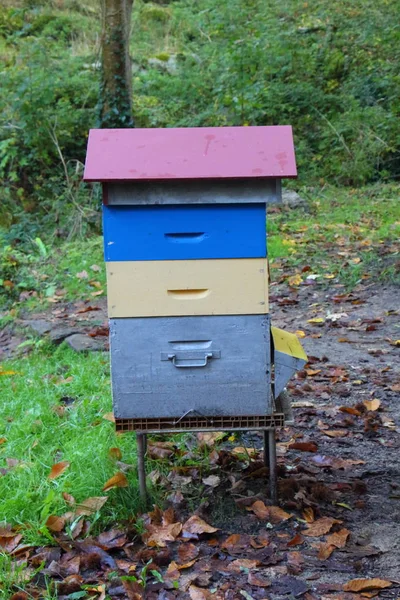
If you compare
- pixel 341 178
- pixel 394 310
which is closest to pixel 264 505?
pixel 394 310

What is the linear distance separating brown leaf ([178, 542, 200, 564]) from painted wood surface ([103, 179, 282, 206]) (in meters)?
1.41

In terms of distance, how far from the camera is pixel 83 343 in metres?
5.74

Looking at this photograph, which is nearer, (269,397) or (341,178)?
(269,397)

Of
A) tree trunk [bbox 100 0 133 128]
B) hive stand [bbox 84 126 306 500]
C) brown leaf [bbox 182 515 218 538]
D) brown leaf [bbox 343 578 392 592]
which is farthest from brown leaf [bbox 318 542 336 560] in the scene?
tree trunk [bbox 100 0 133 128]

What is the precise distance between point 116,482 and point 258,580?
892 millimetres

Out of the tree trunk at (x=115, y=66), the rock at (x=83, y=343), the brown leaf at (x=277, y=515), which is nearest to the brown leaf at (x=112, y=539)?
the brown leaf at (x=277, y=515)

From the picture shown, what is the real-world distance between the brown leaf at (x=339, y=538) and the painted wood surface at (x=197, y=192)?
1.42 metres

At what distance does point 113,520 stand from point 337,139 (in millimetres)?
10345

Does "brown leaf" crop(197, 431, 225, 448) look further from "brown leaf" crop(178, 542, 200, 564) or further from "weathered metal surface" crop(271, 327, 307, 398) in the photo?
"brown leaf" crop(178, 542, 200, 564)

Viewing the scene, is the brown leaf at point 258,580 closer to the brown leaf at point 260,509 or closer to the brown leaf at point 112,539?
the brown leaf at point 260,509

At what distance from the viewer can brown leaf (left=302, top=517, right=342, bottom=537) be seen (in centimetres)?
292

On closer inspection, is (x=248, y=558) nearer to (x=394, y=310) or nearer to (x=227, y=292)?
(x=227, y=292)

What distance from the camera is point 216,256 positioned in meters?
2.81

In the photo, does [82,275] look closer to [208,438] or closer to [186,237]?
[208,438]
